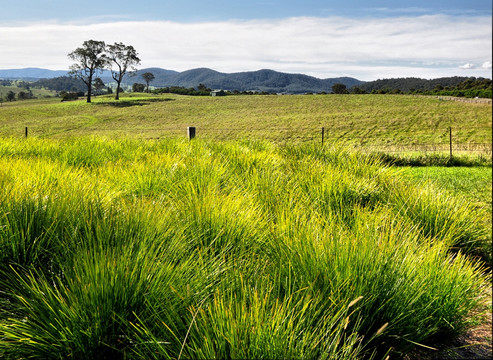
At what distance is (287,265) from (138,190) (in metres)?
2.78

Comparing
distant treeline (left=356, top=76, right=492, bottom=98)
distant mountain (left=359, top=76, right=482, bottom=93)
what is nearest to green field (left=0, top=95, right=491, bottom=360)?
distant treeline (left=356, top=76, right=492, bottom=98)

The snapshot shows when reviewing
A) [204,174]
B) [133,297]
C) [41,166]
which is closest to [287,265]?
[133,297]

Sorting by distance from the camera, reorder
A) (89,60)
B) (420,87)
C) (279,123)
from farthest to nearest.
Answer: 1. (420,87)
2. (89,60)
3. (279,123)

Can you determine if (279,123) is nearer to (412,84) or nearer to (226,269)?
(226,269)

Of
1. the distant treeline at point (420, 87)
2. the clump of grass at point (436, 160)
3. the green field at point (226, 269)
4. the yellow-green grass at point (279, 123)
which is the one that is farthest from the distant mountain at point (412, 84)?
the green field at point (226, 269)

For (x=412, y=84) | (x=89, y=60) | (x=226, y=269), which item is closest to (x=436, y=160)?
(x=226, y=269)

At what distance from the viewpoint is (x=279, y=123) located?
38094mm

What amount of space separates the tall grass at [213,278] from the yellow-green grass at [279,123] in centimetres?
1256

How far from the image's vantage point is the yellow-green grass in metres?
27.1

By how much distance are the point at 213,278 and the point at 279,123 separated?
3626 cm

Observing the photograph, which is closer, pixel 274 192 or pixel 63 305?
pixel 63 305

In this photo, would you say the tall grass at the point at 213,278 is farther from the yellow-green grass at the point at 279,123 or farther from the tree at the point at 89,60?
the tree at the point at 89,60

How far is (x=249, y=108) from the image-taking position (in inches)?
2130

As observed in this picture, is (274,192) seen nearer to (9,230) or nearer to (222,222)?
(222,222)
